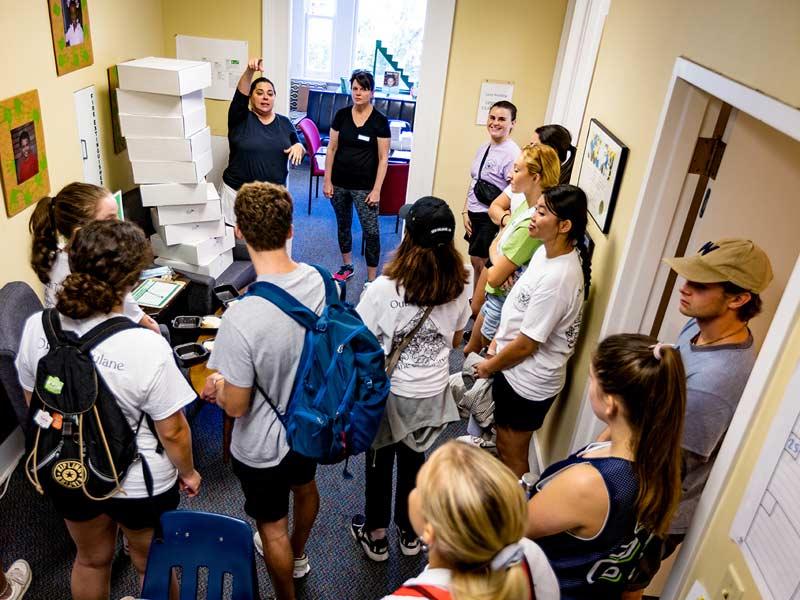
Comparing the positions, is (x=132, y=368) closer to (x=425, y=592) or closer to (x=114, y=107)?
(x=425, y=592)

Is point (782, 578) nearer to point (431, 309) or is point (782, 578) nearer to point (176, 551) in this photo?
point (431, 309)

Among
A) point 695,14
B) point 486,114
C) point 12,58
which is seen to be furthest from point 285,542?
point 486,114

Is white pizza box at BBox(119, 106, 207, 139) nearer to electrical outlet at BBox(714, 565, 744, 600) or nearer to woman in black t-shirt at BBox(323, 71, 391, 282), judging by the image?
woman in black t-shirt at BBox(323, 71, 391, 282)

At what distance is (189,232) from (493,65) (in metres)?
2.58

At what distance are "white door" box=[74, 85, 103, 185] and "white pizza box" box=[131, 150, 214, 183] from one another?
230 mm

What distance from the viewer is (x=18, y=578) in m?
2.33

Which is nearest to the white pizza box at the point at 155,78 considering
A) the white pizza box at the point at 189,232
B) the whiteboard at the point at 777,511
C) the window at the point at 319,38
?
the white pizza box at the point at 189,232

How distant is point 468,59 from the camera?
181 inches

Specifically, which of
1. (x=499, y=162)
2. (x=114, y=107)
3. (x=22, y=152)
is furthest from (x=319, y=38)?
(x=22, y=152)

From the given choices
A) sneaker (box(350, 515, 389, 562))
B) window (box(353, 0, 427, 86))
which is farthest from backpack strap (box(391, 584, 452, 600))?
window (box(353, 0, 427, 86))

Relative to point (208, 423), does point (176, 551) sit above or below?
above

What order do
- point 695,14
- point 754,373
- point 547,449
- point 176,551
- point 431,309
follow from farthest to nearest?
point 547,449 → point 431,309 → point 695,14 → point 176,551 → point 754,373

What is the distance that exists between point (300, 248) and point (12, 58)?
10.1 feet

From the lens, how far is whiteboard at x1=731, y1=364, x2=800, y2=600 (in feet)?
3.78
